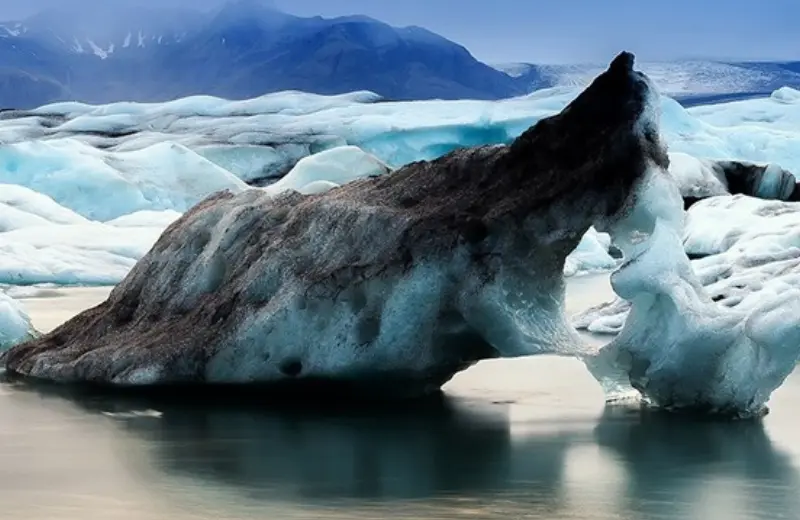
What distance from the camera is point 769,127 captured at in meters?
49.2

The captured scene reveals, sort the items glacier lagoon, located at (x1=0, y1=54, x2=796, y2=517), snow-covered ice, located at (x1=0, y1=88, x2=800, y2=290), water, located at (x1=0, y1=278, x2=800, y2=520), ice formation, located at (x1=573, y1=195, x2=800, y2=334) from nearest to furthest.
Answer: water, located at (x1=0, y1=278, x2=800, y2=520), ice formation, located at (x1=573, y1=195, x2=800, y2=334), glacier lagoon, located at (x1=0, y1=54, x2=796, y2=517), snow-covered ice, located at (x1=0, y1=88, x2=800, y2=290)

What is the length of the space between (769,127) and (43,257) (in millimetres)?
32646

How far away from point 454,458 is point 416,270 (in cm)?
169

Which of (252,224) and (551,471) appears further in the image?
(252,224)

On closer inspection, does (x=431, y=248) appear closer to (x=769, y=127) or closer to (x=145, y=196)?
(x=145, y=196)

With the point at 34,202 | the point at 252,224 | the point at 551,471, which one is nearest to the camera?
the point at 551,471

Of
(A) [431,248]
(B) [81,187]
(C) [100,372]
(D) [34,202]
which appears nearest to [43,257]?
(D) [34,202]

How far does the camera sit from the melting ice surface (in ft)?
28.1

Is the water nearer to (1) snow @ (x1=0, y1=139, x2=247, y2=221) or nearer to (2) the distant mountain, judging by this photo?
(1) snow @ (x1=0, y1=139, x2=247, y2=221)

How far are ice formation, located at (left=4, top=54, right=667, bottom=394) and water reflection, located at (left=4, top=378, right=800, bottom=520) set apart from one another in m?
0.34

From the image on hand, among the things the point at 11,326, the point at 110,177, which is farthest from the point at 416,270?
the point at 110,177

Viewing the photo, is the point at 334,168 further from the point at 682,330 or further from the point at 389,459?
the point at 389,459

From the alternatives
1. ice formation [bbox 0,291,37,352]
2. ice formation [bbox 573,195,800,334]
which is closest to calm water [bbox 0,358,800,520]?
ice formation [bbox 573,195,800,334]

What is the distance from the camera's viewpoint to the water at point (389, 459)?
20.4 feet
